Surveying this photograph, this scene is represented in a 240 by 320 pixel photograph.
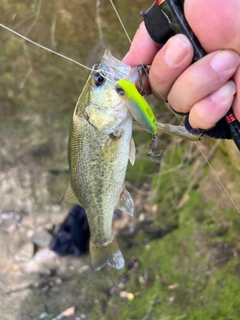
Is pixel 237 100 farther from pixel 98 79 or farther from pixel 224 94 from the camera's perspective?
pixel 98 79

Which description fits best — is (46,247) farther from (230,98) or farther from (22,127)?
(230,98)

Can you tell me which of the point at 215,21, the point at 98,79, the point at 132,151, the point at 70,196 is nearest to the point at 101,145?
the point at 132,151

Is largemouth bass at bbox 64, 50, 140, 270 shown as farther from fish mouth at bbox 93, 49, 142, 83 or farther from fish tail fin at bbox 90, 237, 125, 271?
fish tail fin at bbox 90, 237, 125, 271

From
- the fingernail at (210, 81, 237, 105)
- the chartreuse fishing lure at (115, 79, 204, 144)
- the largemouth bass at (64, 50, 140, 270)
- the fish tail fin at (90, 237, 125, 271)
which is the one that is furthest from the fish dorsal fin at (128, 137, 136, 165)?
the fish tail fin at (90, 237, 125, 271)

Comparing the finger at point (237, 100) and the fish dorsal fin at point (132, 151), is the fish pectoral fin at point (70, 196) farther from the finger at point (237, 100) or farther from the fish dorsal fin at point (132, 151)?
the finger at point (237, 100)

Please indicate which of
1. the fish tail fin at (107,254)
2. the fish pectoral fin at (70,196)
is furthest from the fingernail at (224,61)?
the fish tail fin at (107,254)

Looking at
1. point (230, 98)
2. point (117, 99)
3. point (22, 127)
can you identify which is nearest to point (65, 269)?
point (22, 127)
